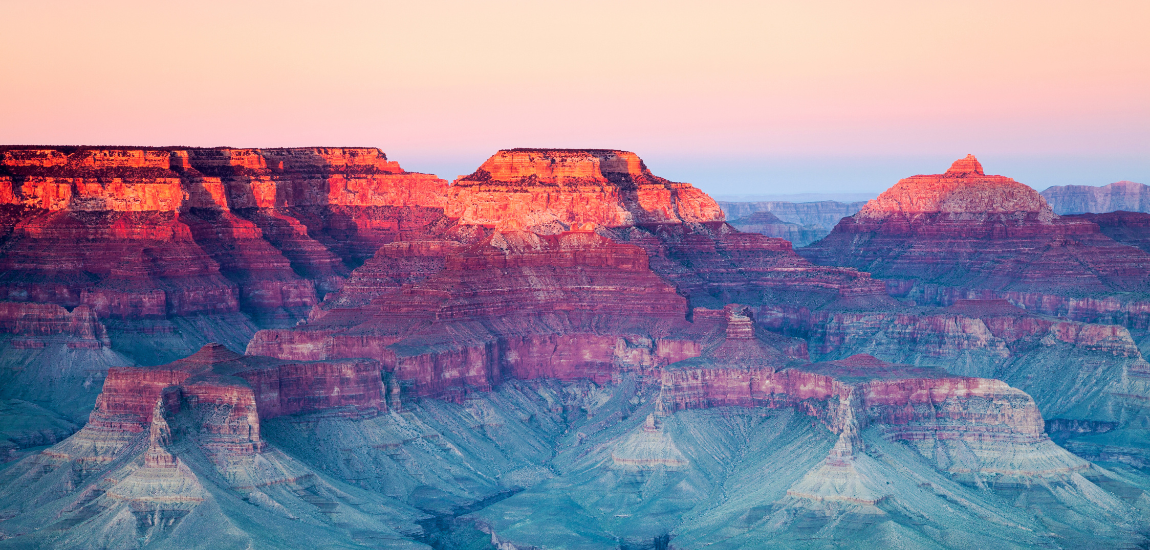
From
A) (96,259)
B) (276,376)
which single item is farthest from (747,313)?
(96,259)

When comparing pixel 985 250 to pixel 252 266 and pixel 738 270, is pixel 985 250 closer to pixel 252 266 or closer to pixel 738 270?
pixel 738 270

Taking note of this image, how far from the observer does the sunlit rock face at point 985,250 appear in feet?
453

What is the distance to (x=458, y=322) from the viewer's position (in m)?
113

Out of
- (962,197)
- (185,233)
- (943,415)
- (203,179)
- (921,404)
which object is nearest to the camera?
(943,415)

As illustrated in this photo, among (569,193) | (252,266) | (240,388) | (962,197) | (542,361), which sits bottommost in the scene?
(542,361)

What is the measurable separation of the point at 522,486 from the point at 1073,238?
6532 centimetres

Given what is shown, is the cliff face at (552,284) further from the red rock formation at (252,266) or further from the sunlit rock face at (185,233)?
the red rock formation at (252,266)

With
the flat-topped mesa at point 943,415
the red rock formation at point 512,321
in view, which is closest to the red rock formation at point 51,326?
the red rock formation at point 512,321

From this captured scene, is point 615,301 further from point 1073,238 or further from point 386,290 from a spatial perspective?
point 1073,238

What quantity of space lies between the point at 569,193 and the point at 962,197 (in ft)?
125

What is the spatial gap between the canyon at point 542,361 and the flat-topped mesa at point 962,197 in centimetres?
29

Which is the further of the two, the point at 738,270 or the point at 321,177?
the point at 321,177

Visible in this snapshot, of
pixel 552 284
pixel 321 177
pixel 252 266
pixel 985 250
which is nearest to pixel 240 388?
pixel 552 284

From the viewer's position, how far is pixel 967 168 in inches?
6501
